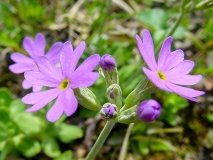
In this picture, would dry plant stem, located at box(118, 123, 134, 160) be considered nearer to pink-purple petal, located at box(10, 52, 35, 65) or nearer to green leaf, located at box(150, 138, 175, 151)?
green leaf, located at box(150, 138, 175, 151)

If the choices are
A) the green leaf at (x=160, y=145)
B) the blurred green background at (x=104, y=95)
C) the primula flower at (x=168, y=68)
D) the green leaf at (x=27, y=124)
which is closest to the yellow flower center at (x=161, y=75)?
the primula flower at (x=168, y=68)

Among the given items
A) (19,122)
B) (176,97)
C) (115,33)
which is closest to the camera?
(19,122)

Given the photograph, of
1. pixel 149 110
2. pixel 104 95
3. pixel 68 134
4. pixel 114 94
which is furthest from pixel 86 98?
A: pixel 104 95

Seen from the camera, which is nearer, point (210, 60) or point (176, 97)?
point (176, 97)

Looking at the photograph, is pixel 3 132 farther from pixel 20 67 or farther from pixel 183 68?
pixel 183 68

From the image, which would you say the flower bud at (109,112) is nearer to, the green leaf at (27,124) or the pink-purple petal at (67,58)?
the pink-purple petal at (67,58)

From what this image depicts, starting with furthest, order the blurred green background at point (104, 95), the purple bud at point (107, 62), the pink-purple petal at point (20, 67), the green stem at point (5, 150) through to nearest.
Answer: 1. the blurred green background at point (104, 95)
2. the green stem at point (5, 150)
3. the pink-purple petal at point (20, 67)
4. the purple bud at point (107, 62)

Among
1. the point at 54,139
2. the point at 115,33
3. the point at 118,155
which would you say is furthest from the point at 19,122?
the point at 115,33

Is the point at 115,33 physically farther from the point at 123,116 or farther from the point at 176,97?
Answer: the point at 123,116
